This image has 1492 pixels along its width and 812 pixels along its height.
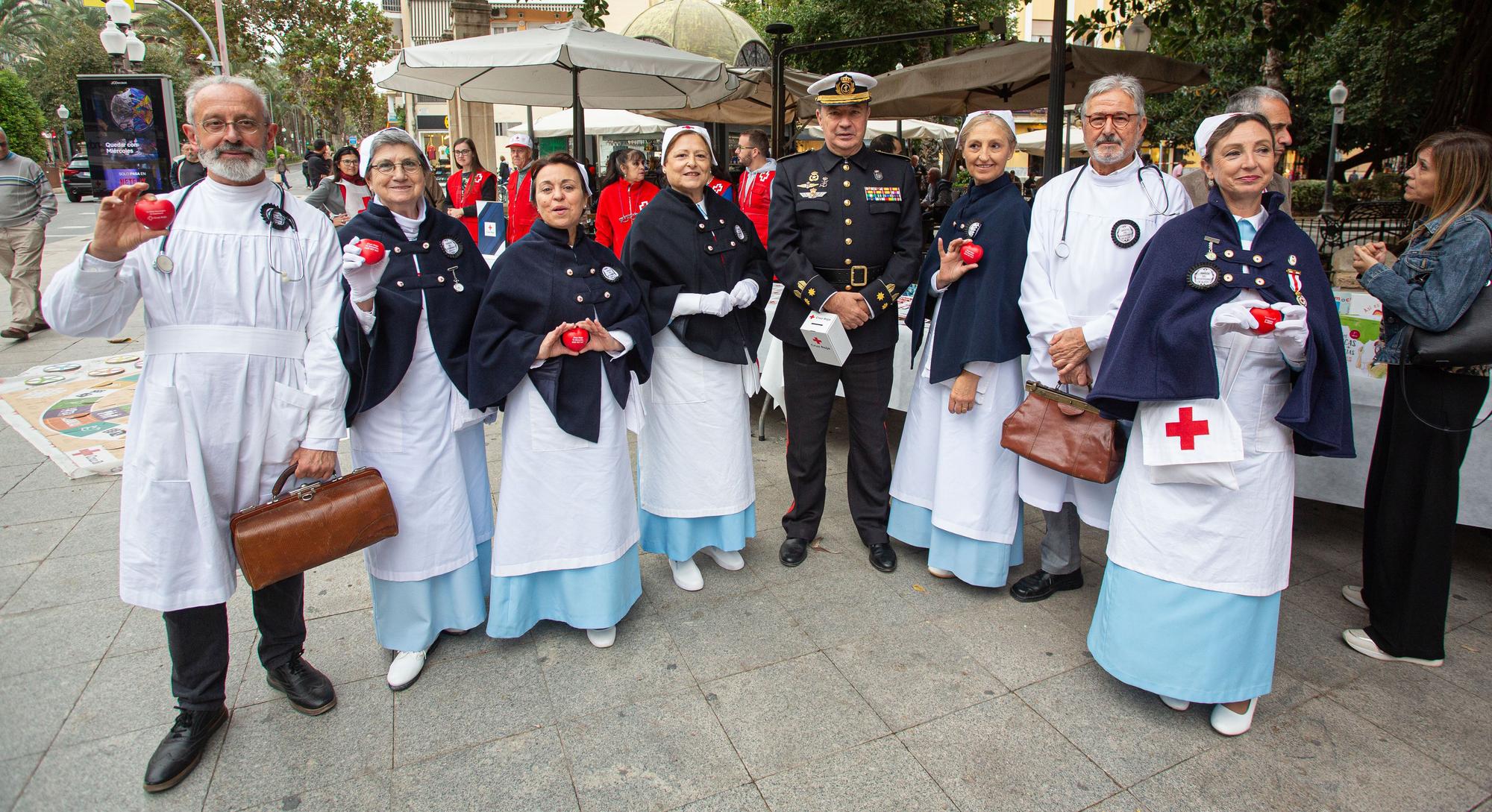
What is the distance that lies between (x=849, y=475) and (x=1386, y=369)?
2.16 metres

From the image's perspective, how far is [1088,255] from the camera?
306cm

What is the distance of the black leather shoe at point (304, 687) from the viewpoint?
2.72 meters

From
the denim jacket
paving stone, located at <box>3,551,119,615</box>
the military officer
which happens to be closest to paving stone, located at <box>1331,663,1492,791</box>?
the denim jacket

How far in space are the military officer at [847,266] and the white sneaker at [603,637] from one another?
3.26 ft

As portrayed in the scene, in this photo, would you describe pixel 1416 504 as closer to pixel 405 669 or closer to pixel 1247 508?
pixel 1247 508

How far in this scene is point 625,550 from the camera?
3.19 m

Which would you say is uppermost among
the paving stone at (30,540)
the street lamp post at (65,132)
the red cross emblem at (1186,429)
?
the street lamp post at (65,132)

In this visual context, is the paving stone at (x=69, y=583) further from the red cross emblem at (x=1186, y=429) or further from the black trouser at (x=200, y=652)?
the red cross emblem at (x=1186, y=429)

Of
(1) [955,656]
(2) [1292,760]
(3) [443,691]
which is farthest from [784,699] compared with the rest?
(2) [1292,760]

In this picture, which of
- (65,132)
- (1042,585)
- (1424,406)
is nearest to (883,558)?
(1042,585)

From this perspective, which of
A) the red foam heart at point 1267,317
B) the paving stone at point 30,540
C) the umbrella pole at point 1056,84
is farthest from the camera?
the umbrella pole at point 1056,84

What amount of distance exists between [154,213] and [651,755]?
2007 mm

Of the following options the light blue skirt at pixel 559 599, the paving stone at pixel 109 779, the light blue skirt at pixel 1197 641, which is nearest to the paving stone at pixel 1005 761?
the light blue skirt at pixel 1197 641

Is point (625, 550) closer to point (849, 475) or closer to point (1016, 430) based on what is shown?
point (849, 475)
